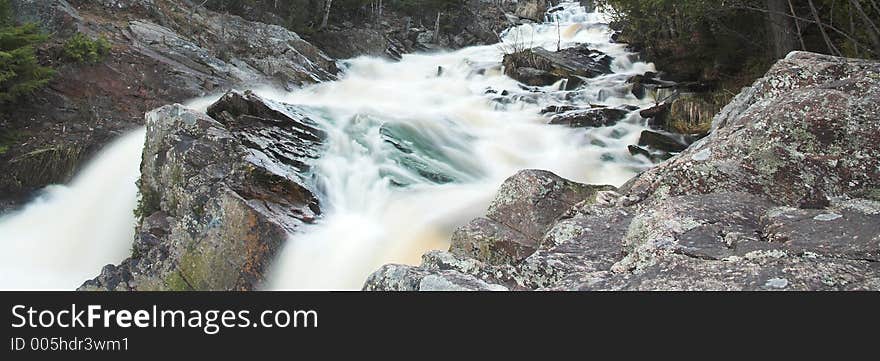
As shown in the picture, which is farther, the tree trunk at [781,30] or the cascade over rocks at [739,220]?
the tree trunk at [781,30]

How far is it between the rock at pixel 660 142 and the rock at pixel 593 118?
4.50ft

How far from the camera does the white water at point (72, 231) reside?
9.78 m

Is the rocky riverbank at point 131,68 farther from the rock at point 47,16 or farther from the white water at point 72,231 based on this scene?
the white water at point 72,231

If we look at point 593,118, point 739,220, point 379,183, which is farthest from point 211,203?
point 593,118

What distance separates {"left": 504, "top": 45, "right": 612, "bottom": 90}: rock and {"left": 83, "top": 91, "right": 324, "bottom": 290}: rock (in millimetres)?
11190

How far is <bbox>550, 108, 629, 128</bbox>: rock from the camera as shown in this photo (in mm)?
13773

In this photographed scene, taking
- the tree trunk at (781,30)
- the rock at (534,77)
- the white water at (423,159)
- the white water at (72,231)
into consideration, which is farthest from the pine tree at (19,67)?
the tree trunk at (781,30)

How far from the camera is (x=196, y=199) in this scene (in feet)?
27.6

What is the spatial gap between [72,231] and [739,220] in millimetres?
11164

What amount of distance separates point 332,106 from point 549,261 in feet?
35.3

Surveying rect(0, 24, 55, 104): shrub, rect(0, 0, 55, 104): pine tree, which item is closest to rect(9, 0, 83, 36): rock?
rect(0, 0, 55, 104): pine tree

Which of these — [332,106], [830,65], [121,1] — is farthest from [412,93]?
[830,65]

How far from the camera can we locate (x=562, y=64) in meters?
20.0
